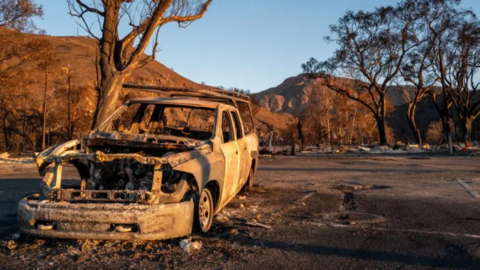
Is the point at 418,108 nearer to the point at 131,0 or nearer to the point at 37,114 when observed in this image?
the point at 37,114

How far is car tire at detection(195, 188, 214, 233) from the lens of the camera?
4.71 meters

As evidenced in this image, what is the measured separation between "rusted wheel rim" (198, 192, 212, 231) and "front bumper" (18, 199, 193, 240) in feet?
2.17

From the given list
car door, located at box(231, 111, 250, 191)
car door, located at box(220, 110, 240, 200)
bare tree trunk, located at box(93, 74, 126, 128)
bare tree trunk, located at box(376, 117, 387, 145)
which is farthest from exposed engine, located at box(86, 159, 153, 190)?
bare tree trunk, located at box(376, 117, 387, 145)

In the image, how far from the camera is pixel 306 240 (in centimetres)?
479

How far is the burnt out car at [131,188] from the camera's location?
4.11 meters

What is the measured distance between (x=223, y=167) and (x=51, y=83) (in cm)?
5329

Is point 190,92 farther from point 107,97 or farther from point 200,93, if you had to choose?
point 107,97

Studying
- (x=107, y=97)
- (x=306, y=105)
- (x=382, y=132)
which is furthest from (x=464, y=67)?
(x=306, y=105)

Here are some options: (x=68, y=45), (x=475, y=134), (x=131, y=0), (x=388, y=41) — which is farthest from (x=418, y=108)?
(x=131, y=0)

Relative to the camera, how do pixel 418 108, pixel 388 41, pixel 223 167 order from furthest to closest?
1. pixel 418 108
2. pixel 388 41
3. pixel 223 167

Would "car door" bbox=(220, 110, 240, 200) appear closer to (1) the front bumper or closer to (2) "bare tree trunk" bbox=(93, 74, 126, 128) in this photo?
(1) the front bumper

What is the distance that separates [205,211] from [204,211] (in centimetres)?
3

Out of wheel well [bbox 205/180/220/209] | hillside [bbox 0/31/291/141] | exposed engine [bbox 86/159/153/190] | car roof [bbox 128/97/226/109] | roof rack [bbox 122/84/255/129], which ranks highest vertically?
hillside [bbox 0/31/291/141]

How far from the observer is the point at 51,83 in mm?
52594
